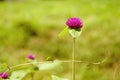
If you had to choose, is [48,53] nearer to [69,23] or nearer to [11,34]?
[11,34]

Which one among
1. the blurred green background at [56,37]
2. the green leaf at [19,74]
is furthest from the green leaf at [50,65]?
Result: the blurred green background at [56,37]

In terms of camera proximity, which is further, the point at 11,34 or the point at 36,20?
the point at 36,20

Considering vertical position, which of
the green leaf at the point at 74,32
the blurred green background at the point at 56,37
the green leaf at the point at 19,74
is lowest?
the blurred green background at the point at 56,37

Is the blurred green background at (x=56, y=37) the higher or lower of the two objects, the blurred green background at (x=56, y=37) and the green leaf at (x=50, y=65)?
the lower

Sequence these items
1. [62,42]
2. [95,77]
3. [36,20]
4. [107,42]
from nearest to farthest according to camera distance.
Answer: [95,77], [107,42], [62,42], [36,20]

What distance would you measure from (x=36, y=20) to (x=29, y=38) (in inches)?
25.2

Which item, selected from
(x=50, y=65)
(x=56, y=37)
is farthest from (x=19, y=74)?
(x=56, y=37)

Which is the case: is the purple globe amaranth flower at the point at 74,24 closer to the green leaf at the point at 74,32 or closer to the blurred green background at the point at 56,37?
the green leaf at the point at 74,32

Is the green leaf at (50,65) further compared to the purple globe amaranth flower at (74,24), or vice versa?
the purple globe amaranth flower at (74,24)

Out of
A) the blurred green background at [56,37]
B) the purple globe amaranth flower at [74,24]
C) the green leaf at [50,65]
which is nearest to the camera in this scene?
the green leaf at [50,65]

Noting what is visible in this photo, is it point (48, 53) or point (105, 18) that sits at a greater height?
point (105, 18)

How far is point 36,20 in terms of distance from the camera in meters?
5.38

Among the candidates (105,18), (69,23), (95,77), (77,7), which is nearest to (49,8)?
(77,7)

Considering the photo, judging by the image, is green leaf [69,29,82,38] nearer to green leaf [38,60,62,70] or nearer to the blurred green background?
green leaf [38,60,62,70]
